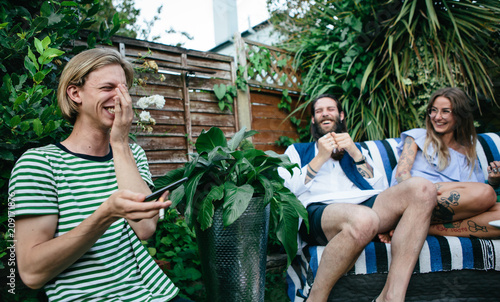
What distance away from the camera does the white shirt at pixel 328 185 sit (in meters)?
2.09

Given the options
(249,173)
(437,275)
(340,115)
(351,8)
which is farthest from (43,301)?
(351,8)

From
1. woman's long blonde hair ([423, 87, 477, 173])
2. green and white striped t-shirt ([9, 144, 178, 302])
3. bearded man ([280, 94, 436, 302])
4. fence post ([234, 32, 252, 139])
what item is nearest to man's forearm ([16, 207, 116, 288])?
green and white striped t-shirt ([9, 144, 178, 302])

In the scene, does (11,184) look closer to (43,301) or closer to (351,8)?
(43,301)

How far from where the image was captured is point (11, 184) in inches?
Result: 36.0

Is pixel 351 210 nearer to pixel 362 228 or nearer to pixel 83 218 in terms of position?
pixel 362 228

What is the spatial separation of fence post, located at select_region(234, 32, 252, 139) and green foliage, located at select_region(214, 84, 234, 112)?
13cm

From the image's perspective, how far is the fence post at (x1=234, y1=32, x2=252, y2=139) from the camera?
404 centimetres

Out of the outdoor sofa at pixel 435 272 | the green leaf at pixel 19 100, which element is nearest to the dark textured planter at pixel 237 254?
the outdoor sofa at pixel 435 272

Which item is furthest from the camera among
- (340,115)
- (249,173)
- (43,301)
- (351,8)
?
(351,8)

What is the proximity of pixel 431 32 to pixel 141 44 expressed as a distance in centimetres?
305

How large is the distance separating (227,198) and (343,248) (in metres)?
0.70

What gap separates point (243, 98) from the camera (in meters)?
4.08

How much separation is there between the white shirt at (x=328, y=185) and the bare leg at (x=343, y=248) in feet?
1.06

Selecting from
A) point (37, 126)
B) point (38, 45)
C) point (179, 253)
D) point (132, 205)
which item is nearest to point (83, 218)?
point (132, 205)
